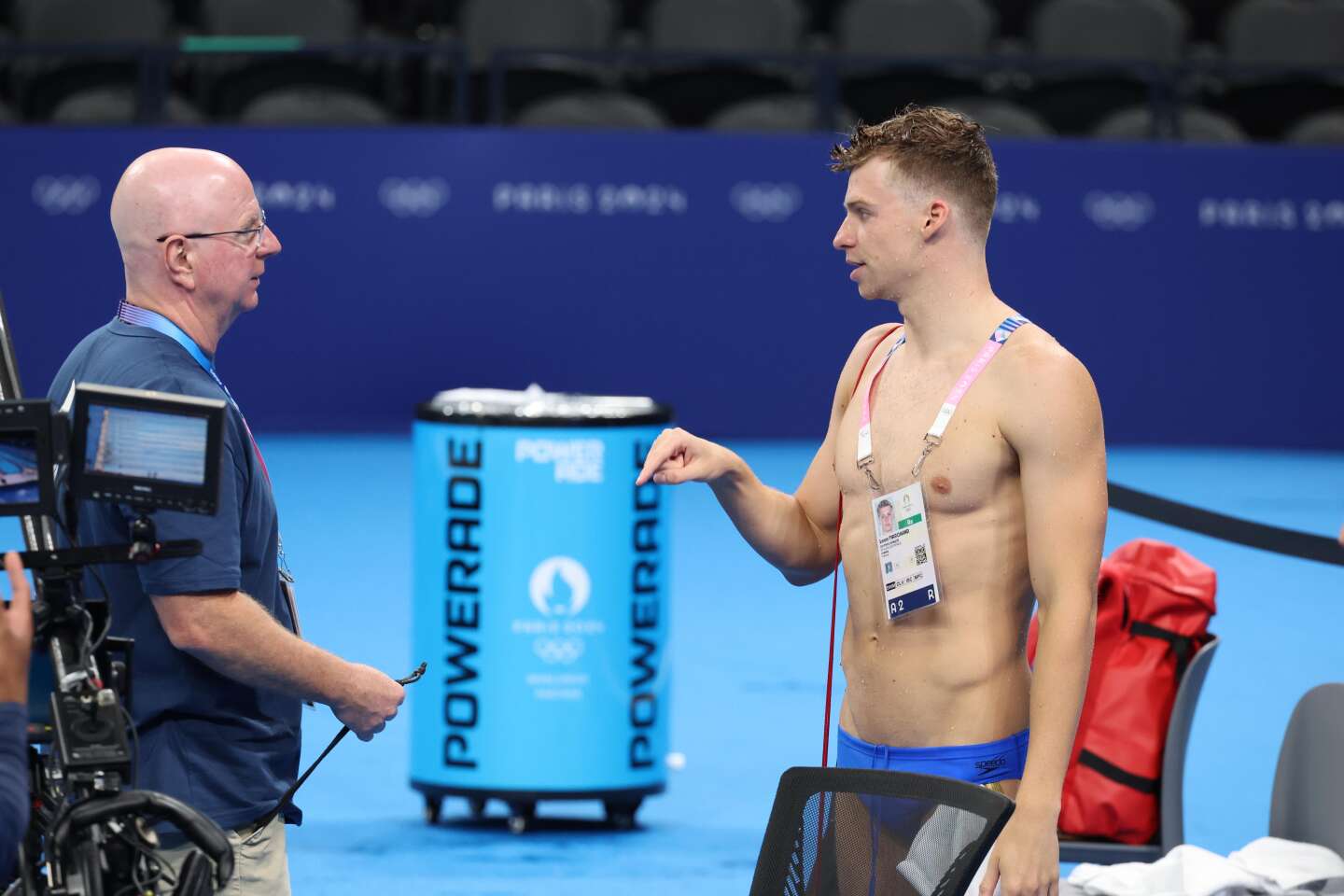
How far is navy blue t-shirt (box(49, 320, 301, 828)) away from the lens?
2805mm

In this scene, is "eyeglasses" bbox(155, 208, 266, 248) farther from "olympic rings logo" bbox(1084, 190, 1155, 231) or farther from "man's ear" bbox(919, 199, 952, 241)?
"olympic rings logo" bbox(1084, 190, 1155, 231)

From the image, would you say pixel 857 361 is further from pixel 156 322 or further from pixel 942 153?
pixel 156 322

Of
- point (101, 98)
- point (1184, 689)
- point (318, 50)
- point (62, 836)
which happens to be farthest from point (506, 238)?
point (62, 836)

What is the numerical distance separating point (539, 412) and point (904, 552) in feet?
6.98

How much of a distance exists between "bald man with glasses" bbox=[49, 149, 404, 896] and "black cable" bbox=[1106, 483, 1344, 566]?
8.46 feet

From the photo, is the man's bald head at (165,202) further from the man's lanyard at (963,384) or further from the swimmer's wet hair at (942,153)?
the man's lanyard at (963,384)

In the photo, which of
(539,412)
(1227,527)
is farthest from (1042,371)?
(539,412)

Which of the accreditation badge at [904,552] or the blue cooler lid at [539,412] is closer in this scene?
the accreditation badge at [904,552]

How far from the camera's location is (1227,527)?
498cm

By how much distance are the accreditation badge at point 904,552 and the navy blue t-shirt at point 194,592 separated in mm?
994

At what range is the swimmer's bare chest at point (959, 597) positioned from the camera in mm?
3053

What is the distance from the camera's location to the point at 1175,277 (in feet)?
38.9

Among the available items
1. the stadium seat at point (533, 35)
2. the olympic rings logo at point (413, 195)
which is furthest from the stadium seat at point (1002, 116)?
the olympic rings logo at point (413, 195)

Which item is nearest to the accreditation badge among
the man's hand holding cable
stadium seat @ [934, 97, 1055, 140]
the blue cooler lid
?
the man's hand holding cable
